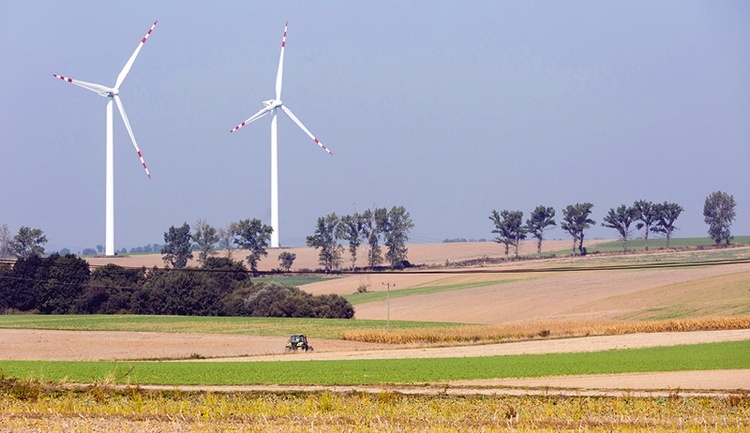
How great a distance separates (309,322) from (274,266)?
226ft

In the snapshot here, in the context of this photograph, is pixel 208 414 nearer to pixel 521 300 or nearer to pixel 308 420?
pixel 308 420

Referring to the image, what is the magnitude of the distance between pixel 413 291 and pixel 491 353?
212 feet

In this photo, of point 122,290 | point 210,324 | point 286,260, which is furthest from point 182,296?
point 286,260

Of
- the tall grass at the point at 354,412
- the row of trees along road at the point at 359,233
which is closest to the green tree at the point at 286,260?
the row of trees along road at the point at 359,233

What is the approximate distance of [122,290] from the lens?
10862 cm

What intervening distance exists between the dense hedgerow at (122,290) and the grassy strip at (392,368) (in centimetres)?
5311

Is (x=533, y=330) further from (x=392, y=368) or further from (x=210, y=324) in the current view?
(x=210, y=324)

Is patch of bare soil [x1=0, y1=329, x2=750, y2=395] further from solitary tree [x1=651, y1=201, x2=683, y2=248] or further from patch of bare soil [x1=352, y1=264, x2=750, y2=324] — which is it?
solitary tree [x1=651, y1=201, x2=683, y2=248]

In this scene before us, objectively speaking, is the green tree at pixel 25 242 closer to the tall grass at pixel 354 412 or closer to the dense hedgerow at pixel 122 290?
the dense hedgerow at pixel 122 290

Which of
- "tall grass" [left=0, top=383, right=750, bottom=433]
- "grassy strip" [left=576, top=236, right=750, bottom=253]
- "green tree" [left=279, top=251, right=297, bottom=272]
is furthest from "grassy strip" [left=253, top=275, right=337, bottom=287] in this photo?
"tall grass" [left=0, top=383, right=750, bottom=433]

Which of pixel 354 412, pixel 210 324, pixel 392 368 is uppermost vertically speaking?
pixel 354 412

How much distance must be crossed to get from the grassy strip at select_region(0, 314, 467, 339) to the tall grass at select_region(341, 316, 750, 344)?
13.1 feet

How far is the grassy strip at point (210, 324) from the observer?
81062 millimetres

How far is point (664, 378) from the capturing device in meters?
39.9
